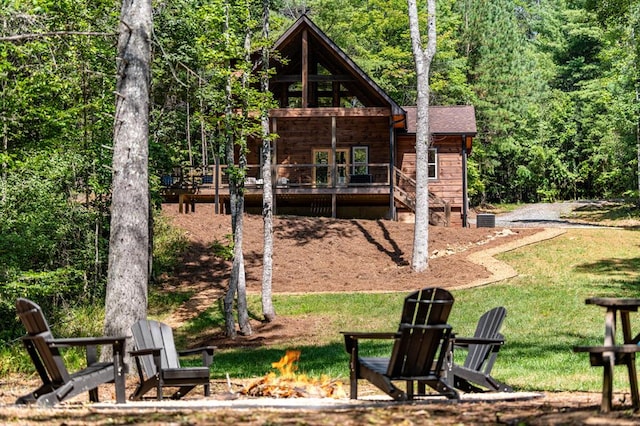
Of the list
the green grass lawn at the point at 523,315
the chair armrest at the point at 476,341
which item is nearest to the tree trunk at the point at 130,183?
the green grass lawn at the point at 523,315

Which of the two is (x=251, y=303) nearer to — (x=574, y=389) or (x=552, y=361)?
(x=552, y=361)

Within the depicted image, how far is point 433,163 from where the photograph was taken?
31844 mm

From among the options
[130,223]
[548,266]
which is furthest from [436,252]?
[130,223]

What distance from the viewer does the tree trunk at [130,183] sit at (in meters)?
10.0

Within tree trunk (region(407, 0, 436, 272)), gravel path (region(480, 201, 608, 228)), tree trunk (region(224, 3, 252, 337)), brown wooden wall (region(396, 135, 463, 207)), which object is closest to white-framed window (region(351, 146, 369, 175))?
brown wooden wall (region(396, 135, 463, 207))

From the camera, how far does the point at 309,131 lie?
102 ft

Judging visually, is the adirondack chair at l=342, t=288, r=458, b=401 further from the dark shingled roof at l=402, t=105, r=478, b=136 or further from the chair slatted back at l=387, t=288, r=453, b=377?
the dark shingled roof at l=402, t=105, r=478, b=136

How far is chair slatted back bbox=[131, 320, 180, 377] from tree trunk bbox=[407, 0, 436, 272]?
13.7 meters

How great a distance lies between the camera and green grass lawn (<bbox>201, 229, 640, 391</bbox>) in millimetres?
10852

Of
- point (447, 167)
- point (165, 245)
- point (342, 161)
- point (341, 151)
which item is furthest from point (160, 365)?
point (447, 167)

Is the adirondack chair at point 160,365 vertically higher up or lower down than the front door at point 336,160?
lower down

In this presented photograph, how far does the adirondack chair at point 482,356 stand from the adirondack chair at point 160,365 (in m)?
2.47

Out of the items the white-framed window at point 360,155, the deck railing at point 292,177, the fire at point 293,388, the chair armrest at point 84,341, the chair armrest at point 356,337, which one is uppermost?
the white-framed window at point 360,155

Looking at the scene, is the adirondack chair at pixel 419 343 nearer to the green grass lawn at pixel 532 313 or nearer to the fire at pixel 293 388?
the fire at pixel 293 388
